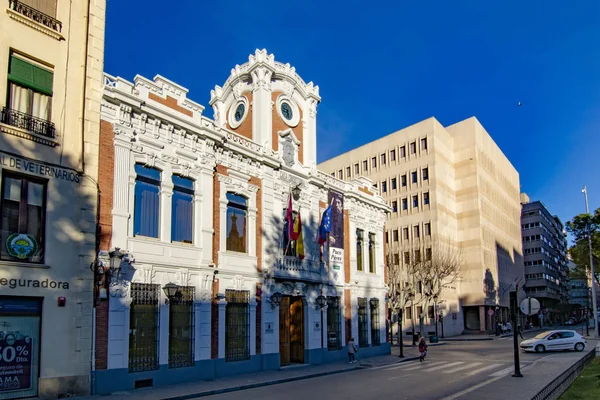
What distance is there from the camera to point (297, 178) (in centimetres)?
2544

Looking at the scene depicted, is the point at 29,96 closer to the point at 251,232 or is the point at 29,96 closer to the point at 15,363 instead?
the point at 15,363

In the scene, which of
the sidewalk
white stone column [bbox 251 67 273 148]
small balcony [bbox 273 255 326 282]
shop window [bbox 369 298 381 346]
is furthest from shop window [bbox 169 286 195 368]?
shop window [bbox 369 298 381 346]

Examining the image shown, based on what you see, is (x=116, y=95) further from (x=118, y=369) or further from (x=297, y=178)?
(x=297, y=178)

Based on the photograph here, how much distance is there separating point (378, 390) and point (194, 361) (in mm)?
6759

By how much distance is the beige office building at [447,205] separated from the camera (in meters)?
58.6

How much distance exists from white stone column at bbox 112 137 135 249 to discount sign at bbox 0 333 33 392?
3912 mm

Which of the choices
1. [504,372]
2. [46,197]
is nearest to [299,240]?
[504,372]

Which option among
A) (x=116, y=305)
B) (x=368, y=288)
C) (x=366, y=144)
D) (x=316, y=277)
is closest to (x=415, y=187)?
(x=366, y=144)

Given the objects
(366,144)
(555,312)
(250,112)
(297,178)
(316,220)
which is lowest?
→ (555,312)

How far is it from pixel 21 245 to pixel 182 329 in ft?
21.5

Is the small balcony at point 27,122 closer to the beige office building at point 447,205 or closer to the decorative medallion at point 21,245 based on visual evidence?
the decorative medallion at point 21,245

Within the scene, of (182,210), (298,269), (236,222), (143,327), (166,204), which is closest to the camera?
(143,327)

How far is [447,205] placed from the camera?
201ft

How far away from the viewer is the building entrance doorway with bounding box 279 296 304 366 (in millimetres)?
23375
